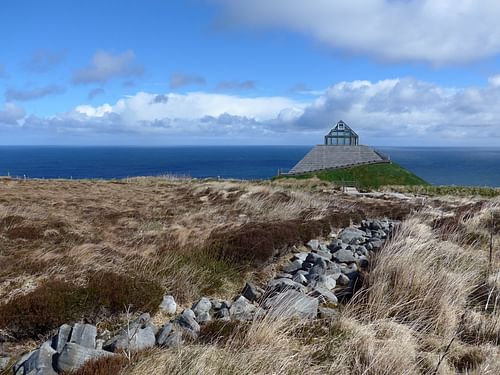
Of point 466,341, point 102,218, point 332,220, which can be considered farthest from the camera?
point 102,218

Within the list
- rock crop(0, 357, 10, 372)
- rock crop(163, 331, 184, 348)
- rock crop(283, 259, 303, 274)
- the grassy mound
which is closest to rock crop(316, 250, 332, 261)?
rock crop(283, 259, 303, 274)

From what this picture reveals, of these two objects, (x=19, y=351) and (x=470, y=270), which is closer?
(x=19, y=351)

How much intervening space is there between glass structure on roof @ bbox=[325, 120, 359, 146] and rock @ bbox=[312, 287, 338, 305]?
5252 centimetres

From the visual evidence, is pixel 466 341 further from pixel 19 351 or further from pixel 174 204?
pixel 174 204

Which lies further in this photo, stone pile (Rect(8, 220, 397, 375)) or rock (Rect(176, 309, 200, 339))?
rock (Rect(176, 309, 200, 339))

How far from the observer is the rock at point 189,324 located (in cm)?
498

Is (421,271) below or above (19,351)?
above

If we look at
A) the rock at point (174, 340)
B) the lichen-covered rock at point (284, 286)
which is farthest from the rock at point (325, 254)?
the rock at point (174, 340)

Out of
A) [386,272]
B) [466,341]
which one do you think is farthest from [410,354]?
[386,272]

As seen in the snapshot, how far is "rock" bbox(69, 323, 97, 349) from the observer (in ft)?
15.6

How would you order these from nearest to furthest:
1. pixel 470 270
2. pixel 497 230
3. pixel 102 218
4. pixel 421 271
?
pixel 421 271 < pixel 470 270 < pixel 497 230 < pixel 102 218

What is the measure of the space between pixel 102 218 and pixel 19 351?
9.61 meters

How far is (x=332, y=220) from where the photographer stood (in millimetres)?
13281

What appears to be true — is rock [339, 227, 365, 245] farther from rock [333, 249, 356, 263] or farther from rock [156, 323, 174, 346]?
rock [156, 323, 174, 346]
